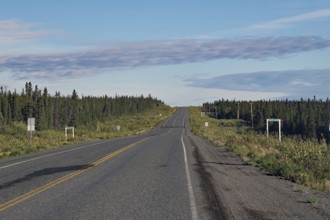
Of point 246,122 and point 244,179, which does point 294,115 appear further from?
point 244,179

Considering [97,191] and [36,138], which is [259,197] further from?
[36,138]

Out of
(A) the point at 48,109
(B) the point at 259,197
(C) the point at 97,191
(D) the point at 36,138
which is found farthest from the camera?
(A) the point at 48,109

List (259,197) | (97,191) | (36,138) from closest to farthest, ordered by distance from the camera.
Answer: (259,197), (97,191), (36,138)

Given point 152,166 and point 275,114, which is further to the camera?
point 275,114

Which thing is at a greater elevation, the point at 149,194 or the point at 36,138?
the point at 149,194

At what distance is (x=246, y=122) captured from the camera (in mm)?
170750

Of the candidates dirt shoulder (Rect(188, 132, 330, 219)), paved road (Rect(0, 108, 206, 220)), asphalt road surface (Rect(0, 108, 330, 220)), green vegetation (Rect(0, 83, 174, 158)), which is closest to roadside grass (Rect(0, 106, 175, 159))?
green vegetation (Rect(0, 83, 174, 158))

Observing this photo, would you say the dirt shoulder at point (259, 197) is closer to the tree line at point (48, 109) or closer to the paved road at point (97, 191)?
the paved road at point (97, 191)

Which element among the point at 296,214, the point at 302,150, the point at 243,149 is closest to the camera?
the point at 296,214

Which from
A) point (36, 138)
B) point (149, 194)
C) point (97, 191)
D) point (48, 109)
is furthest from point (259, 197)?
point (48, 109)

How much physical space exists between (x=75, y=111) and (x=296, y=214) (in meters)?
129

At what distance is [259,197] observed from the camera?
493 inches

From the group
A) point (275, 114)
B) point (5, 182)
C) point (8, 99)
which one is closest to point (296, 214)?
point (5, 182)

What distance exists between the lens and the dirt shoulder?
10.2 meters
